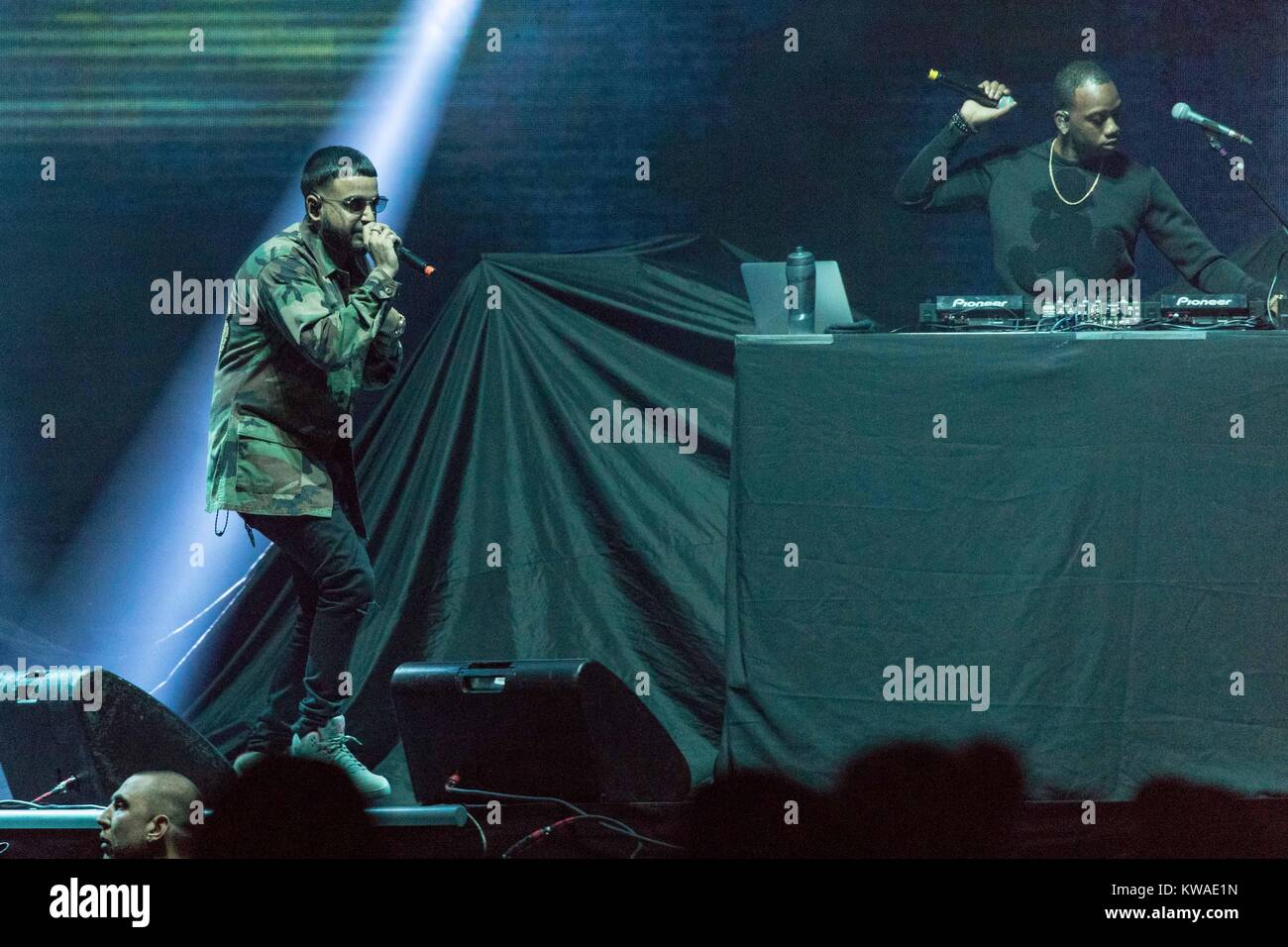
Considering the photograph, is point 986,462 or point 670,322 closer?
point 986,462

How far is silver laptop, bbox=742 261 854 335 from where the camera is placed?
4023 mm

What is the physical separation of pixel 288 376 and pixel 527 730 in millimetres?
1154

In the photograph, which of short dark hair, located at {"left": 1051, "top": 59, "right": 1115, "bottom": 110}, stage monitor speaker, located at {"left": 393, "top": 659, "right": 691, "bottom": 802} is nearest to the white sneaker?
stage monitor speaker, located at {"left": 393, "top": 659, "right": 691, "bottom": 802}

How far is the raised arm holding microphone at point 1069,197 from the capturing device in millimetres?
4680

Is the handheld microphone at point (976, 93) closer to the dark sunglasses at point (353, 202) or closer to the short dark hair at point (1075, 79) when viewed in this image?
the short dark hair at point (1075, 79)

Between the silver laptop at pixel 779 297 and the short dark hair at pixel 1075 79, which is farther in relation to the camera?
the short dark hair at pixel 1075 79

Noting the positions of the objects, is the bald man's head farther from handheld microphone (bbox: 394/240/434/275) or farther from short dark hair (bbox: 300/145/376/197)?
short dark hair (bbox: 300/145/376/197)

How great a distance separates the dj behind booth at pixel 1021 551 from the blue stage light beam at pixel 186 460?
209 cm

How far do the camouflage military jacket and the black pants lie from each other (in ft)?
0.27

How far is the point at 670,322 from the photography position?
193 inches

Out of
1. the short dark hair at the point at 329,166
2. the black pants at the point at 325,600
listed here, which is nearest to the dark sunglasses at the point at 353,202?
the short dark hair at the point at 329,166

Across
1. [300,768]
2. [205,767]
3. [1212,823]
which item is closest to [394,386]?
[205,767]
